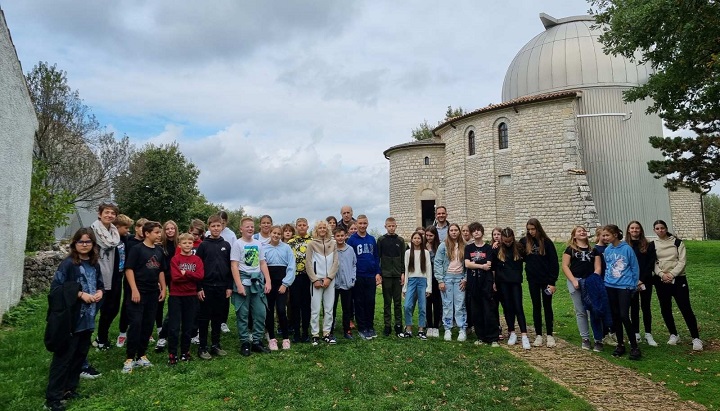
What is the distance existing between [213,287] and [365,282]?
8.04ft

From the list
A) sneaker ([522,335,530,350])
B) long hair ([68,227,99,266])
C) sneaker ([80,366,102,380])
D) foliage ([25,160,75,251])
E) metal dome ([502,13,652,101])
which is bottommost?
sneaker ([522,335,530,350])

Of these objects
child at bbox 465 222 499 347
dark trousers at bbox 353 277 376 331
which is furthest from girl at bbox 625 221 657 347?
dark trousers at bbox 353 277 376 331

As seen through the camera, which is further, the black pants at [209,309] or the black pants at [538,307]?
the black pants at [538,307]

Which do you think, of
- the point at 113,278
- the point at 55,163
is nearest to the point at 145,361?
the point at 113,278

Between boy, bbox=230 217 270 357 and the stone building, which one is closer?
boy, bbox=230 217 270 357

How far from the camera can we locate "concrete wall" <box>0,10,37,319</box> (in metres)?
7.95

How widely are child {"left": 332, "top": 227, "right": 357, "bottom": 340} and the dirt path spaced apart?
2.56 metres

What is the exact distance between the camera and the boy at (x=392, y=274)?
24.5 ft

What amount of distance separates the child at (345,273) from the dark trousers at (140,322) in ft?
8.79

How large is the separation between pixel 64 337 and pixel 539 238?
21.0 feet

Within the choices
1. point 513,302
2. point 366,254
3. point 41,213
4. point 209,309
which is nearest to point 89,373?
point 209,309

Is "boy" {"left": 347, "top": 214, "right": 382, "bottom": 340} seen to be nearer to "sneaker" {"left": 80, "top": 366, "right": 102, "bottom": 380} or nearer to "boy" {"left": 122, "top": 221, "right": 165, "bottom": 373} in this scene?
"boy" {"left": 122, "top": 221, "right": 165, "bottom": 373}

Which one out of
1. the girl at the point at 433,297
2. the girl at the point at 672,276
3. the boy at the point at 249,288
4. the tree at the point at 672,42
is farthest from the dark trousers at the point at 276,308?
the tree at the point at 672,42

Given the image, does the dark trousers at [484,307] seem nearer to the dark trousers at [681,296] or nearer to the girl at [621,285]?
the girl at [621,285]
